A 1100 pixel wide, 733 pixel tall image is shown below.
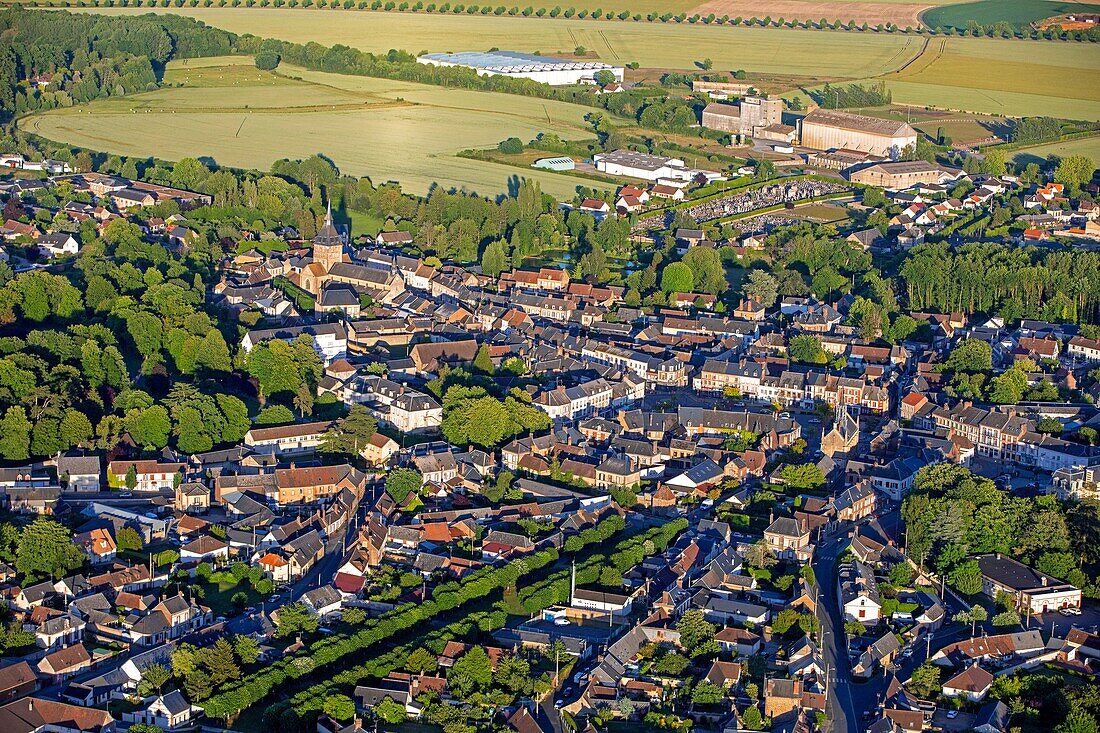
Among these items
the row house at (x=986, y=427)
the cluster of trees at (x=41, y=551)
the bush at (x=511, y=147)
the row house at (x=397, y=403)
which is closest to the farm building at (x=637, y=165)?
the bush at (x=511, y=147)

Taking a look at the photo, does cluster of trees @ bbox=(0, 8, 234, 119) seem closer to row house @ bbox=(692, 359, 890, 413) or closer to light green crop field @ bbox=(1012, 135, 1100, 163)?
light green crop field @ bbox=(1012, 135, 1100, 163)

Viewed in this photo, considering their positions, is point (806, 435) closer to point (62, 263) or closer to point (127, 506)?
point (127, 506)

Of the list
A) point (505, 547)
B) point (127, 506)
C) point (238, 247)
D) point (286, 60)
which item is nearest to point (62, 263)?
point (238, 247)

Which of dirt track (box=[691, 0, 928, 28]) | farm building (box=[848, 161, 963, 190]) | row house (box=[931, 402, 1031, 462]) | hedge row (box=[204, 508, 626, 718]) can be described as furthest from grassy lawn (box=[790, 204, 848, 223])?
dirt track (box=[691, 0, 928, 28])

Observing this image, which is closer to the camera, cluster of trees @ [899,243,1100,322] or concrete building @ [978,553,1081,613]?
concrete building @ [978,553,1081,613]

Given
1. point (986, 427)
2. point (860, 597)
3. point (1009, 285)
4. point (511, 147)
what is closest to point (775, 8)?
point (511, 147)

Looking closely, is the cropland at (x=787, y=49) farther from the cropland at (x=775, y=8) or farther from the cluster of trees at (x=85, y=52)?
the cluster of trees at (x=85, y=52)
